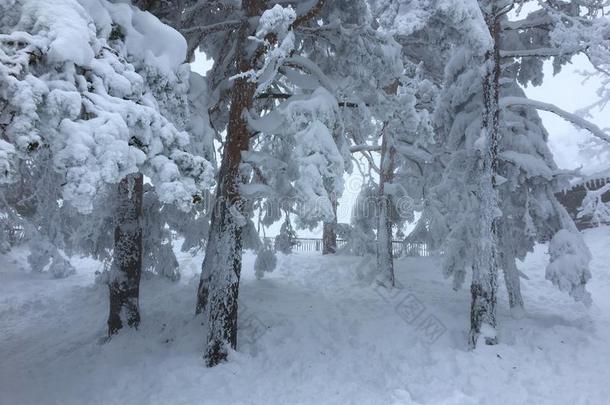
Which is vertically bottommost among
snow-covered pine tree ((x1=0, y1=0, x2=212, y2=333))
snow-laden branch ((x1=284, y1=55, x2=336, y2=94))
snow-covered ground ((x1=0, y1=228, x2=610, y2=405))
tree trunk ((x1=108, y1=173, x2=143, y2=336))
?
snow-covered ground ((x1=0, y1=228, x2=610, y2=405))

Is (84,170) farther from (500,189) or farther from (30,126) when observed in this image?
(500,189)

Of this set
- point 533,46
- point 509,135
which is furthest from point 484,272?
point 533,46

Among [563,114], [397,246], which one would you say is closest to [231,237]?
[563,114]

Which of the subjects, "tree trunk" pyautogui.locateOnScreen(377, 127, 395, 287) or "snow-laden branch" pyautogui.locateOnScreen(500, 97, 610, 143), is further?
"tree trunk" pyautogui.locateOnScreen(377, 127, 395, 287)

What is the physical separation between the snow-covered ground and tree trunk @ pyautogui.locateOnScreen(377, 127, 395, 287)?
A: 23.7 inches

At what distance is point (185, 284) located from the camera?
48.0 ft


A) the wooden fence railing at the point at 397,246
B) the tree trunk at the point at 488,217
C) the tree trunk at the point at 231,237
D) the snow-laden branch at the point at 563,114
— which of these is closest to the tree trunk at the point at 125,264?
the tree trunk at the point at 231,237

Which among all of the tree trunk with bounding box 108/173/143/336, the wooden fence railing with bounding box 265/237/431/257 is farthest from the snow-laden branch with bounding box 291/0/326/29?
the wooden fence railing with bounding box 265/237/431/257

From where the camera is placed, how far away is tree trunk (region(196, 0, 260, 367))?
8.80 m

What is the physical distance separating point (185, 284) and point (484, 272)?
929cm

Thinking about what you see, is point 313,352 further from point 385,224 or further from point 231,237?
point 385,224

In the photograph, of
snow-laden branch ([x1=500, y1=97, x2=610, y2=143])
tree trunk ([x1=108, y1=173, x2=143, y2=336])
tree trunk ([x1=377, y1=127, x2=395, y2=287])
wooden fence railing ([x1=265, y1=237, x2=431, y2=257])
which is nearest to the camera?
snow-laden branch ([x1=500, y1=97, x2=610, y2=143])

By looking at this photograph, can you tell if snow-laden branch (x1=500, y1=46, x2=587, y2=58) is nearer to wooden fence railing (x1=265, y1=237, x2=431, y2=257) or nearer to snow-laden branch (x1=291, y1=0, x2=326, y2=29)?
snow-laden branch (x1=291, y1=0, x2=326, y2=29)

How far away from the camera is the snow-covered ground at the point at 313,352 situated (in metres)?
7.88
